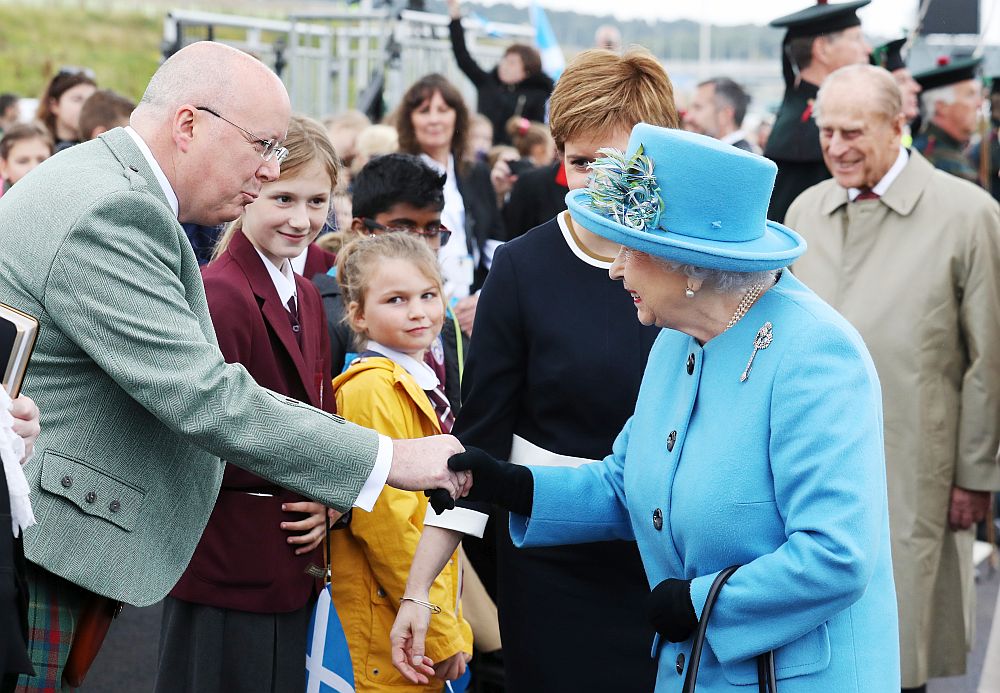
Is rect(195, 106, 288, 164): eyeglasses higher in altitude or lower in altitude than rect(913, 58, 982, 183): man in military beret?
higher

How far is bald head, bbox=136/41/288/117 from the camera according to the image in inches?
107

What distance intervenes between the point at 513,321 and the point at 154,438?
2.86ft

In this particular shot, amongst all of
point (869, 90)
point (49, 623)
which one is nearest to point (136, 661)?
point (49, 623)

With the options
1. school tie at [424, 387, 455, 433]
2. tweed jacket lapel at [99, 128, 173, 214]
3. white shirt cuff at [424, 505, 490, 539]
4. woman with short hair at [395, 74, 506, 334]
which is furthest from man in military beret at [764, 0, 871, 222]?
tweed jacket lapel at [99, 128, 173, 214]

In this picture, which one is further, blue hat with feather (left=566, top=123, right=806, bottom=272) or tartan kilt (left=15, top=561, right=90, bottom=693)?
tartan kilt (left=15, top=561, right=90, bottom=693)

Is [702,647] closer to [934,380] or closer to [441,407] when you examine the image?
[441,407]

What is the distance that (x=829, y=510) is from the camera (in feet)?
6.86

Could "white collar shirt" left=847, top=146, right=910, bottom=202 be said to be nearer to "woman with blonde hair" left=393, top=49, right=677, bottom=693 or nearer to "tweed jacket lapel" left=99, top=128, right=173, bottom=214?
"woman with blonde hair" left=393, top=49, right=677, bottom=693

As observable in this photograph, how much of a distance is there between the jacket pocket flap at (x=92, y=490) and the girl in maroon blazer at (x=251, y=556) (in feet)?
1.73

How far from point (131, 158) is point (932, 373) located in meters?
3.10

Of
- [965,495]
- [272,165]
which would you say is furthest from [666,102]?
[965,495]

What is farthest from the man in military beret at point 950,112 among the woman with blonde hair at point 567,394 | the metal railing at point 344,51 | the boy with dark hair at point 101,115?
the woman with blonde hair at point 567,394

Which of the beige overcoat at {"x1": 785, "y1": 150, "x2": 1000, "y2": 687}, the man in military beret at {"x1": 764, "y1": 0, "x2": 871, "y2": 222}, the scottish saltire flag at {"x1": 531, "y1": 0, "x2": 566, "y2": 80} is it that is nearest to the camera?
the beige overcoat at {"x1": 785, "y1": 150, "x2": 1000, "y2": 687}

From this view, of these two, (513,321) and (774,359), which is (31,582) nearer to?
(513,321)
